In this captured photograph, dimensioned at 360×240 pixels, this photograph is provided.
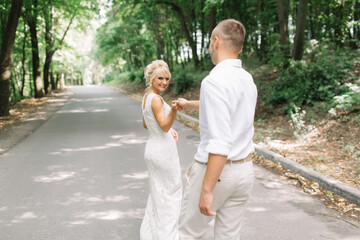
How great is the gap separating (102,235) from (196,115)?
865 centimetres

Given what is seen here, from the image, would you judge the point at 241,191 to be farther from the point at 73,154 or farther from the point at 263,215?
the point at 73,154

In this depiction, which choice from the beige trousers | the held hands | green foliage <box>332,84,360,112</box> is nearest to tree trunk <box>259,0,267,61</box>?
green foliage <box>332,84,360,112</box>

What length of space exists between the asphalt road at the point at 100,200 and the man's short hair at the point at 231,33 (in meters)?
2.43

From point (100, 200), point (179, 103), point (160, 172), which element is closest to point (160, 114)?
point (179, 103)

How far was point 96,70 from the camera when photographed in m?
83.5

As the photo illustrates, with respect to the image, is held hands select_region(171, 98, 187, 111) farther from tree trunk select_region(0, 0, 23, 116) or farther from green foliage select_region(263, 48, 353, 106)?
tree trunk select_region(0, 0, 23, 116)

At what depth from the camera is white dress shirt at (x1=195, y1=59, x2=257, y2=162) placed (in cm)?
173

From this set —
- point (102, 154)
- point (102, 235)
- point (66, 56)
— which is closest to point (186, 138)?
point (102, 154)

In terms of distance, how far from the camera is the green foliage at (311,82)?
29.0 ft

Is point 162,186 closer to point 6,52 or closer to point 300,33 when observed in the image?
point 300,33

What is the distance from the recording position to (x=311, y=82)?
30.3 ft

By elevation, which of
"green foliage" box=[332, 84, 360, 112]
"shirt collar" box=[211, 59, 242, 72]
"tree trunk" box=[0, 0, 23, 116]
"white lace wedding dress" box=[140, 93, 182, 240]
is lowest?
"white lace wedding dress" box=[140, 93, 182, 240]

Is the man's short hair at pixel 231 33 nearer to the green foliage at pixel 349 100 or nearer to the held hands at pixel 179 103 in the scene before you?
the held hands at pixel 179 103

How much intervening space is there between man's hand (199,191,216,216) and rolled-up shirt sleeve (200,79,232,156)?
0.95 feet
